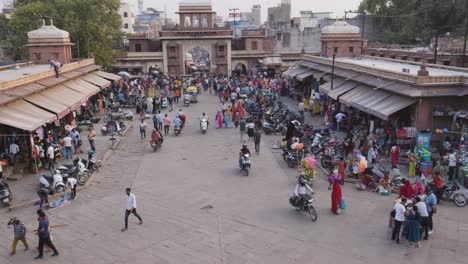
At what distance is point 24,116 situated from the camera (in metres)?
14.8

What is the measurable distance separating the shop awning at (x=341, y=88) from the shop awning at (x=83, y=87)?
12.3m

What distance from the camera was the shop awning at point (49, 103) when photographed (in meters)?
16.8

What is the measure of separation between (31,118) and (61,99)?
4364mm

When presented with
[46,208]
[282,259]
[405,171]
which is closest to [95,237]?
[46,208]

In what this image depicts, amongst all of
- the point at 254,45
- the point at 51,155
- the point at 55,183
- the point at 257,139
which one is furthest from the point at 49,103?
the point at 254,45

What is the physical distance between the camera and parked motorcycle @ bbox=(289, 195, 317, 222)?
10953 millimetres

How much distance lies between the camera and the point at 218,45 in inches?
1895

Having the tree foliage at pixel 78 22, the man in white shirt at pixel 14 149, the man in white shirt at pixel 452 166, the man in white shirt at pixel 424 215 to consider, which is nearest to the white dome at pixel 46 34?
the tree foliage at pixel 78 22

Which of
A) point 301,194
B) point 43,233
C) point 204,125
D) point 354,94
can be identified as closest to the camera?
point 43,233

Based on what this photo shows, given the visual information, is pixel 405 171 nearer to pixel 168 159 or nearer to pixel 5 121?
pixel 168 159

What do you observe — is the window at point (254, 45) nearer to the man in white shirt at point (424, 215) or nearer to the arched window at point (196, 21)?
the arched window at point (196, 21)

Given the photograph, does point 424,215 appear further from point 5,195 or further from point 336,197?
point 5,195

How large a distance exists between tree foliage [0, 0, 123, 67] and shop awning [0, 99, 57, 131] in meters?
20.5

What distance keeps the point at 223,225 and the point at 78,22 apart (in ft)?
97.4
